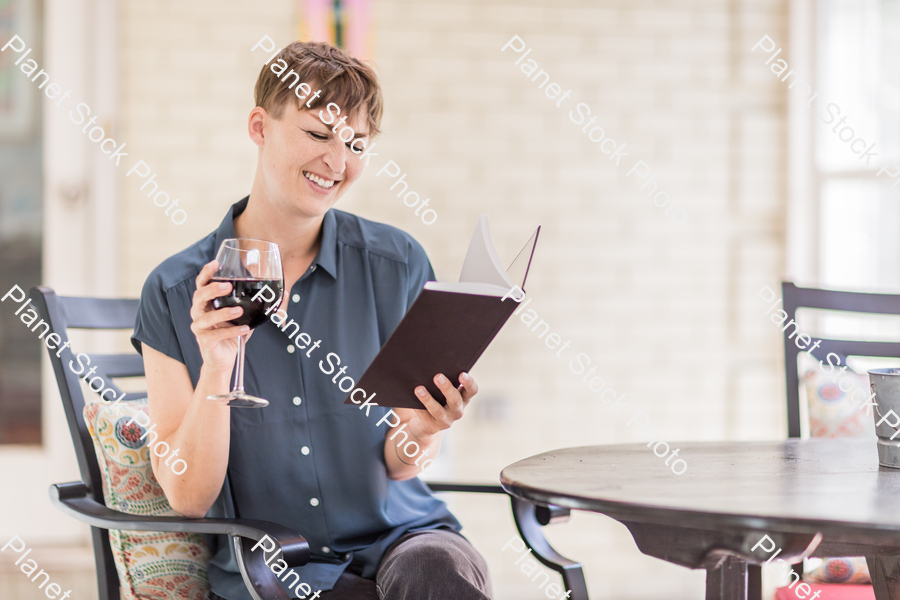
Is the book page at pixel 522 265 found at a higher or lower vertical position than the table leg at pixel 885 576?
higher

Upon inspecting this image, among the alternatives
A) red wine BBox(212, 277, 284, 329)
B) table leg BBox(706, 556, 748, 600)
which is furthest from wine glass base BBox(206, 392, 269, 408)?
table leg BBox(706, 556, 748, 600)

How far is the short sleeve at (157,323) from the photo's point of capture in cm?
146

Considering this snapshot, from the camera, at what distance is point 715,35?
3088 millimetres

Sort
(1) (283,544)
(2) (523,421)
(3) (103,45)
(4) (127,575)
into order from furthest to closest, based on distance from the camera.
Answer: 1. (2) (523,421)
2. (3) (103,45)
3. (4) (127,575)
4. (1) (283,544)

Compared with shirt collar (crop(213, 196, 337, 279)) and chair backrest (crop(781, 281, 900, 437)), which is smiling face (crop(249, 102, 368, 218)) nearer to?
shirt collar (crop(213, 196, 337, 279))

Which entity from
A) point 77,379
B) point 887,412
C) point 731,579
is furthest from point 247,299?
point 887,412

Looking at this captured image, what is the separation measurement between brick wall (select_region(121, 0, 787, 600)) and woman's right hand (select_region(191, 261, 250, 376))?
1688 mm

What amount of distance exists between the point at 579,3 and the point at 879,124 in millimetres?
1330

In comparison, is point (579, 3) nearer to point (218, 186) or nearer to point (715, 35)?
point (715, 35)

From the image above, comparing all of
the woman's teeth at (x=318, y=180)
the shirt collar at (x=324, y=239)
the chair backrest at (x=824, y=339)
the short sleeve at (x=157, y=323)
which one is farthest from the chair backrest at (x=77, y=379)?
the chair backrest at (x=824, y=339)

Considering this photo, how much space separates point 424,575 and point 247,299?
556 mm

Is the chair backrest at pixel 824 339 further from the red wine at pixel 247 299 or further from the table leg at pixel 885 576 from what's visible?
the red wine at pixel 247 299

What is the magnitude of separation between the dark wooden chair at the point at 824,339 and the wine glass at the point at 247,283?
127cm

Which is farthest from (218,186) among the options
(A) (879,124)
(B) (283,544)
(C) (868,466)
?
(A) (879,124)
